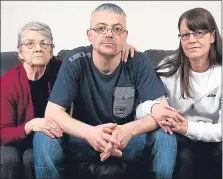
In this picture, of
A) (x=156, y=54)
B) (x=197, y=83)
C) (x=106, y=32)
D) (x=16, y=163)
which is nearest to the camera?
(x=16, y=163)

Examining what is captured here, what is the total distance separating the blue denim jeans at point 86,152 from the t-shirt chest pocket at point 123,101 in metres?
0.16

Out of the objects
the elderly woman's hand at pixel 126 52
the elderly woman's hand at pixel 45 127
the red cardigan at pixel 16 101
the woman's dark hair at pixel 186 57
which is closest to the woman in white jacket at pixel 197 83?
the woman's dark hair at pixel 186 57

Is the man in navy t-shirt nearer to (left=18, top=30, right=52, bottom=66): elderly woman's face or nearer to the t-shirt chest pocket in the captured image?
the t-shirt chest pocket

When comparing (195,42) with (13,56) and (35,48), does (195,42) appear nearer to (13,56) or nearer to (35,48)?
(35,48)

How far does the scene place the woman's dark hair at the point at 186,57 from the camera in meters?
1.60

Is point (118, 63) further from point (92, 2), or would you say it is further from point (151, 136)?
point (92, 2)

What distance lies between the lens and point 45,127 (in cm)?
147

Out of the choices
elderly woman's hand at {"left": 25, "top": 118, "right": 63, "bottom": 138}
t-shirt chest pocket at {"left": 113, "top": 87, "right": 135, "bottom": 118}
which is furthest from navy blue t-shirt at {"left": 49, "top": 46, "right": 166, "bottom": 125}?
elderly woman's hand at {"left": 25, "top": 118, "right": 63, "bottom": 138}

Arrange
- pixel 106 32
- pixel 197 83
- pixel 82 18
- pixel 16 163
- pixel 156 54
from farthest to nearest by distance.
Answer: pixel 82 18
pixel 156 54
pixel 197 83
pixel 106 32
pixel 16 163

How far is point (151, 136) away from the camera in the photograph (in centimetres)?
152

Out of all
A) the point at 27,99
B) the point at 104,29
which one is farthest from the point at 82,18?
the point at 27,99

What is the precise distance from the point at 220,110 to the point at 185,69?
25 centimetres

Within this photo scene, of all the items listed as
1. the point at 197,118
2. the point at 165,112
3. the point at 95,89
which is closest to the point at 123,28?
the point at 95,89

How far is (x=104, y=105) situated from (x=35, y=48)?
1.46 ft
